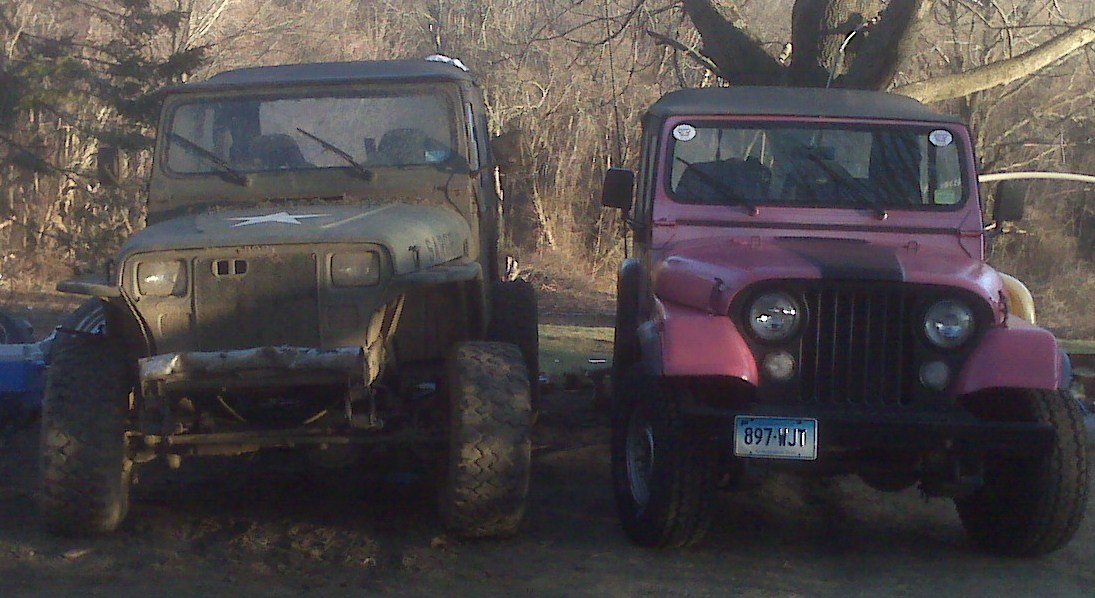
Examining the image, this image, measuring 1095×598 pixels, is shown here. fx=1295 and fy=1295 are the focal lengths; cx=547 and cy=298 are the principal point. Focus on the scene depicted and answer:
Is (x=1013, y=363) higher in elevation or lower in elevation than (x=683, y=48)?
lower

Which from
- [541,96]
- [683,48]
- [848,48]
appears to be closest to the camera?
[848,48]

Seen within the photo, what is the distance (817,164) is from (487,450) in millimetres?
2223

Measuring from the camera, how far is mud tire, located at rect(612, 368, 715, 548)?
5.00 meters

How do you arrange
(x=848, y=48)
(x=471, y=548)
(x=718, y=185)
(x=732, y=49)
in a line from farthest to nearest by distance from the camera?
(x=732, y=49)
(x=848, y=48)
(x=718, y=185)
(x=471, y=548)

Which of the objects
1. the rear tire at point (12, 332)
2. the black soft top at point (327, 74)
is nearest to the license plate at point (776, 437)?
the black soft top at point (327, 74)

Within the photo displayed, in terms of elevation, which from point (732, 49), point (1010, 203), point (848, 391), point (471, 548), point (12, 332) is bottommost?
point (471, 548)

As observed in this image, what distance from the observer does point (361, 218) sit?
18.8 ft

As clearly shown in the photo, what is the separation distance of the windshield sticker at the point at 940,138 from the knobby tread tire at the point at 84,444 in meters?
3.86

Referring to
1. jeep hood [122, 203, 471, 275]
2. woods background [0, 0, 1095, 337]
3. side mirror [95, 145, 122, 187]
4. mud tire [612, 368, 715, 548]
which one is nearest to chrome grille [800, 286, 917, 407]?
mud tire [612, 368, 715, 548]

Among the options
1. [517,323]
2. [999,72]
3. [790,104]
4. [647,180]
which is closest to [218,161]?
[517,323]

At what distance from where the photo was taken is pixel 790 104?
20.9 ft

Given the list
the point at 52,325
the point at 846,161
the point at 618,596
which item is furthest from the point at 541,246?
the point at 618,596

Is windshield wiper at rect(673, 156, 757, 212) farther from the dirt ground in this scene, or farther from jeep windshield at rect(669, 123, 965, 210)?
the dirt ground

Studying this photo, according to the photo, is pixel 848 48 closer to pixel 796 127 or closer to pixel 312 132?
pixel 796 127
